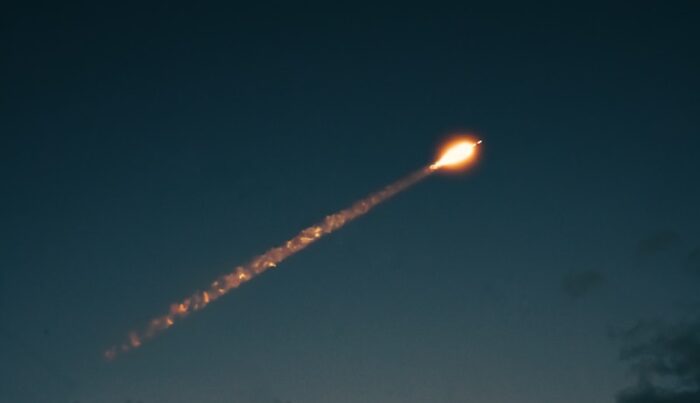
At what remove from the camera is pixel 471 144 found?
48.1m

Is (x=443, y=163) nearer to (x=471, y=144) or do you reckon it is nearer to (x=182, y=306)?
(x=471, y=144)

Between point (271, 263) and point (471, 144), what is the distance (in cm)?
2254

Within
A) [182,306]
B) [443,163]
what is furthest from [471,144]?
[182,306]

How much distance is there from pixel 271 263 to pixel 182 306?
898 cm

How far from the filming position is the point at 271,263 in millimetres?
47500

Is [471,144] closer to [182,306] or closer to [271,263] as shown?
[271,263]

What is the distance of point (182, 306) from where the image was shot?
150 feet

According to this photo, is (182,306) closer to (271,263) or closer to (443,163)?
(271,263)

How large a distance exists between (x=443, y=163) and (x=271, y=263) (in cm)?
1936

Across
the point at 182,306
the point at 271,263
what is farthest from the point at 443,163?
the point at 182,306

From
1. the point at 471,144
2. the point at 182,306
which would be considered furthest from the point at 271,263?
the point at 471,144

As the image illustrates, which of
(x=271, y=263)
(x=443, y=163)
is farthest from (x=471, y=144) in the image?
(x=271, y=263)

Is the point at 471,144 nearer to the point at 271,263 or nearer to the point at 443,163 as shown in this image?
the point at 443,163
